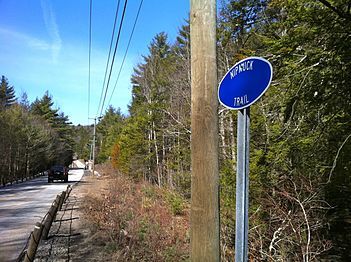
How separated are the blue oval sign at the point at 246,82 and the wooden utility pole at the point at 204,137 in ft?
0.67

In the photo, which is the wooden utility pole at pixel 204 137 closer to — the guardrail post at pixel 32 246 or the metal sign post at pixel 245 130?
the metal sign post at pixel 245 130

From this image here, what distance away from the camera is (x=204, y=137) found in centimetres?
306

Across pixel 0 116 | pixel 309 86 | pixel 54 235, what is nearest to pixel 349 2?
pixel 309 86

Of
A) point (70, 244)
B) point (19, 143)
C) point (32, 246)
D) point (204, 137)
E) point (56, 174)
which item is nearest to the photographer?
point (204, 137)

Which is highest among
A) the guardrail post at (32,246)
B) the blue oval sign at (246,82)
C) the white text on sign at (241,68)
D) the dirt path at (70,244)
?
the white text on sign at (241,68)

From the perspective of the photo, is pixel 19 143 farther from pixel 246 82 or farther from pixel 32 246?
pixel 246 82

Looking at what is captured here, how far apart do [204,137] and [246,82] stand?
0.69 m

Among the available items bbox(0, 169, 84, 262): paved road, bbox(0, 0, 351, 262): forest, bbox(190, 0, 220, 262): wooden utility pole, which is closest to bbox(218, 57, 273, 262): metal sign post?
bbox(190, 0, 220, 262): wooden utility pole

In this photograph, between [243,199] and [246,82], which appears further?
[246,82]

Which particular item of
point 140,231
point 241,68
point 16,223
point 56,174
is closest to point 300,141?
point 140,231

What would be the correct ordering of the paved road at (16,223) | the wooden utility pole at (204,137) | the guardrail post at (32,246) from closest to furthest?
1. the wooden utility pole at (204,137)
2. the guardrail post at (32,246)
3. the paved road at (16,223)

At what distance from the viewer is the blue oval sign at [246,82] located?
7.88 feet

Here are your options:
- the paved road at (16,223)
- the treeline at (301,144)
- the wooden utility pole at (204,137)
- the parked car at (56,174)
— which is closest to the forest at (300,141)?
the treeline at (301,144)

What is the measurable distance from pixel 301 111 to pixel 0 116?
1409 inches
